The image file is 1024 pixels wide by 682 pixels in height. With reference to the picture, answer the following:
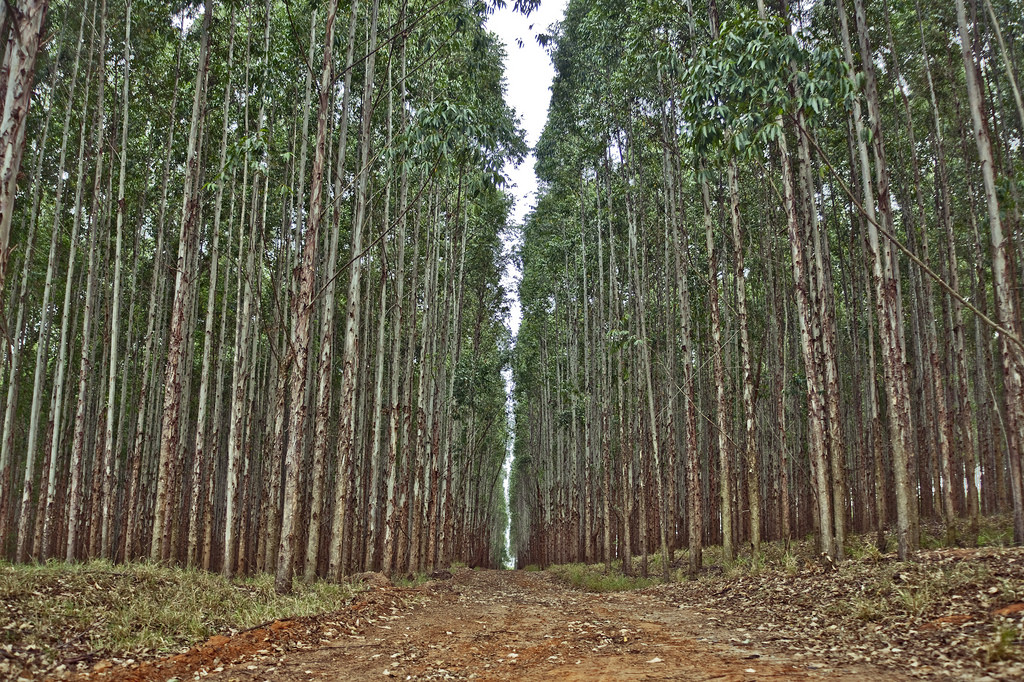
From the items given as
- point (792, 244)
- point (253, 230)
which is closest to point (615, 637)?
point (792, 244)

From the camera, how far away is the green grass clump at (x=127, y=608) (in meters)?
5.14

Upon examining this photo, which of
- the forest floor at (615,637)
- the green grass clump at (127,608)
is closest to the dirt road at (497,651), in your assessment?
the forest floor at (615,637)

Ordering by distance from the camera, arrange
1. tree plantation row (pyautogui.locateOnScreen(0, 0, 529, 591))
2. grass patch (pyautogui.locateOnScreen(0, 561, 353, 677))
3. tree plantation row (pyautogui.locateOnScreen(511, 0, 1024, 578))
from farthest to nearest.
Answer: tree plantation row (pyautogui.locateOnScreen(0, 0, 529, 591)), tree plantation row (pyautogui.locateOnScreen(511, 0, 1024, 578)), grass patch (pyautogui.locateOnScreen(0, 561, 353, 677))

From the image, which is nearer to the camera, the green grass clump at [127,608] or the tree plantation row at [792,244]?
the green grass clump at [127,608]

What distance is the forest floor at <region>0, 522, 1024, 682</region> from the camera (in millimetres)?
4430

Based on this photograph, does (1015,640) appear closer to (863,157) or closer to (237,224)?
(863,157)

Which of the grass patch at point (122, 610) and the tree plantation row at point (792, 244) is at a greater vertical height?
the tree plantation row at point (792, 244)

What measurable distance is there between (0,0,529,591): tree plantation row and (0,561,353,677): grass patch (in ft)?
3.75

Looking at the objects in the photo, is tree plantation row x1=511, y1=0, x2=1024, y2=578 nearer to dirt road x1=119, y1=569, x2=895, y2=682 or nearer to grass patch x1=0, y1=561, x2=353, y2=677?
dirt road x1=119, y1=569, x2=895, y2=682

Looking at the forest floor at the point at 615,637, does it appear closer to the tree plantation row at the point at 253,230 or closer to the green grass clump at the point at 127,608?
the green grass clump at the point at 127,608

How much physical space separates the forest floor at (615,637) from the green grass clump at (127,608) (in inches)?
1.0

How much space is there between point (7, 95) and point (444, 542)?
644 inches

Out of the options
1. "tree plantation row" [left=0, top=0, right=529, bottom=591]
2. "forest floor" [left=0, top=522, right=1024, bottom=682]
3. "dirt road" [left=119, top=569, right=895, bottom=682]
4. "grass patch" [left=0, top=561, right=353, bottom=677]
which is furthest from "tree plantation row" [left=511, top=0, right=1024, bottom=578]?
"grass patch" [left=0, top=561, right=353, bottom=677]

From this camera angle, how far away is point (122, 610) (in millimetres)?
5949
